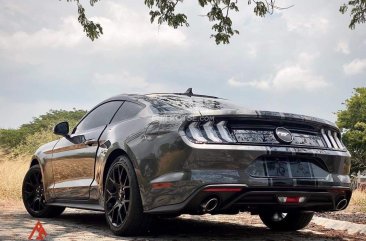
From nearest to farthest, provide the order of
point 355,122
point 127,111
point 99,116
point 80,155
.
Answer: point 127,111, point 80,155, point 99,116, point 355,122

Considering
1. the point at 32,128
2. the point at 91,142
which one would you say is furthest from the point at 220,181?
the point at 32,128

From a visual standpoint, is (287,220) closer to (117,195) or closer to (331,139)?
(331,139)

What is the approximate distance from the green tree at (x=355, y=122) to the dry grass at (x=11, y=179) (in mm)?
34597

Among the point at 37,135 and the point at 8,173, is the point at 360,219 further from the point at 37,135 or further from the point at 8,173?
the point at 37,135

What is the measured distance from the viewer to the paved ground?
5.26 meters

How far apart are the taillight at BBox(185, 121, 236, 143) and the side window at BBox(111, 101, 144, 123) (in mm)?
979

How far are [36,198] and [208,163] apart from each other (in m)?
3.83

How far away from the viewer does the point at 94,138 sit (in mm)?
5926

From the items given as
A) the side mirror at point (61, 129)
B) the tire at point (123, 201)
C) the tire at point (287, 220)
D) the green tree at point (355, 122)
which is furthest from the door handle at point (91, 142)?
the green tree at point (355, 122)

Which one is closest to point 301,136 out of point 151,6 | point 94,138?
point 94,138

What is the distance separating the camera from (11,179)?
13.1 metres

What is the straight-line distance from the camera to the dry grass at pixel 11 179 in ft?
40.2

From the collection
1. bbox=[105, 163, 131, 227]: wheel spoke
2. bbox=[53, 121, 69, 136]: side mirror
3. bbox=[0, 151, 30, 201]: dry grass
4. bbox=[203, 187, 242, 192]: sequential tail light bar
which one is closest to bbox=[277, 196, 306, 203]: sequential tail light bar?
bbox=[203, 187, 242, 192]: sequential tail light bar

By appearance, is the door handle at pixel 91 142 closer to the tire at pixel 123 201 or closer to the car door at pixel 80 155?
the car door at pixel 80 155
